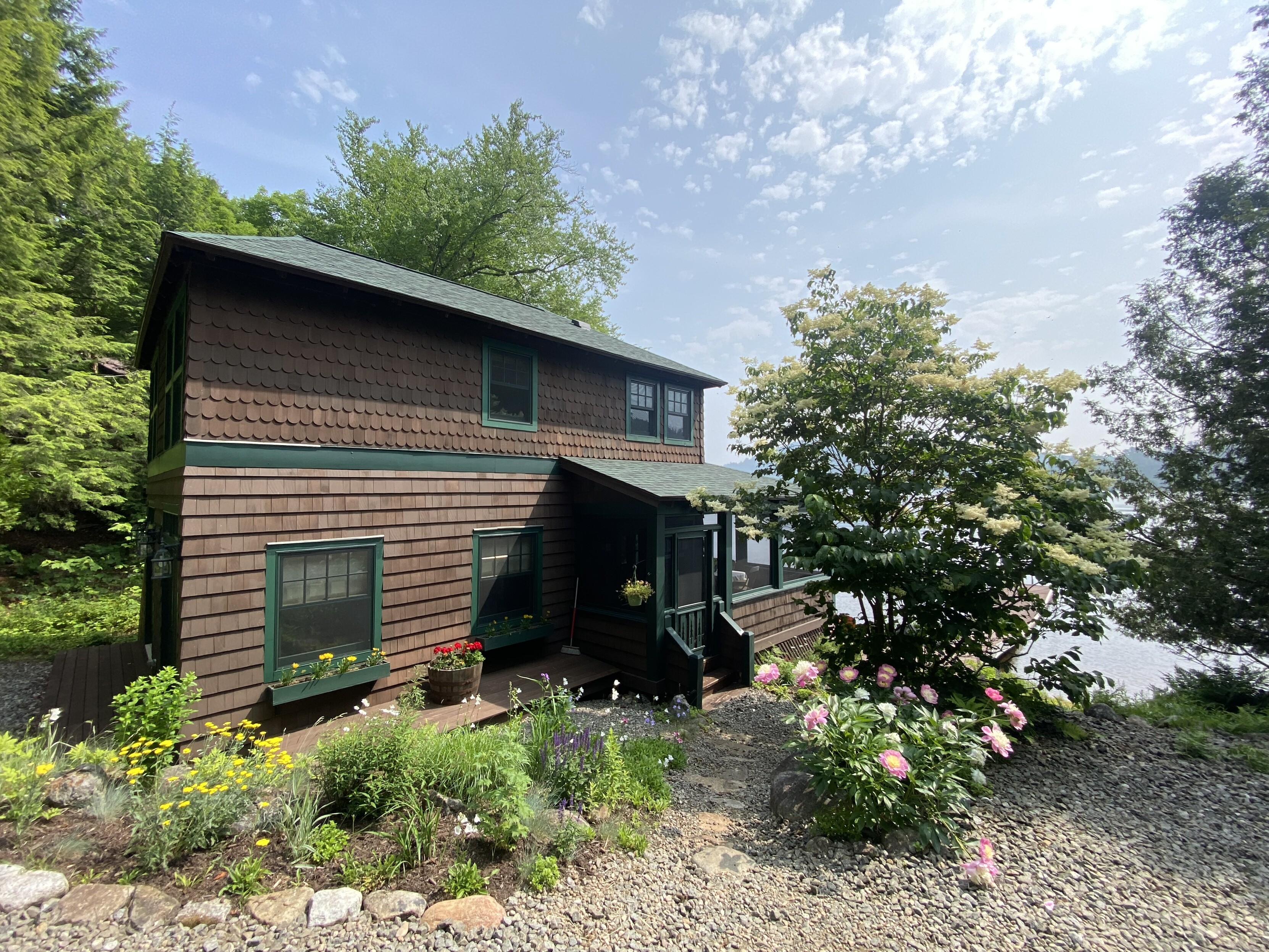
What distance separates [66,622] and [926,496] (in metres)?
15.2

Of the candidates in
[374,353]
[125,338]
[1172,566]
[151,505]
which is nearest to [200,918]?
[374,353]

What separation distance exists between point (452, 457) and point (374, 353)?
163 centimetres

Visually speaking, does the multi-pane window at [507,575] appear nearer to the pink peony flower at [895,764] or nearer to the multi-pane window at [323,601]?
the multi-pane window at [323,601]

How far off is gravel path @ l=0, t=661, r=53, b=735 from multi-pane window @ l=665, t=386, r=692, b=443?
10.1 meters

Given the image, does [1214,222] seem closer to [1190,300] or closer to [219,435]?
[1190,300]

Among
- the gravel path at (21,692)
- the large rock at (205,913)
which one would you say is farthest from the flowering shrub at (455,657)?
the gravel path at (21,692)

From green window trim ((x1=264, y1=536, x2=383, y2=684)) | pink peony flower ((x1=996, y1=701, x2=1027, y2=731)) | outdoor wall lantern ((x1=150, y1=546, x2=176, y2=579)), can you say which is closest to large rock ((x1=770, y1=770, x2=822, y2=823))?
pink peony flower ((x1=996, y1=701, x2=1027, y2=731))

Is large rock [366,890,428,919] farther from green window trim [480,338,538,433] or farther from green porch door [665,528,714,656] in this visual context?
green window trim [480,338,538,433]

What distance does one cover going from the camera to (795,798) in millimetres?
4242

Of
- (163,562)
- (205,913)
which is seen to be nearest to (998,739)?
(205,913)

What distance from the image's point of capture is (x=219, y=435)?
520 centimetres

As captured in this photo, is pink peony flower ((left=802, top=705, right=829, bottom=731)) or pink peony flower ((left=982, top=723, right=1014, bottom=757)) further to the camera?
pink peony flower ((left=802, top=705, right=829, bottom=731))

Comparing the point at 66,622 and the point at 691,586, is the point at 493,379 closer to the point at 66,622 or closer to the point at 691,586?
the point at 691,586

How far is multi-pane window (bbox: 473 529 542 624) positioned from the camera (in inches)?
290
